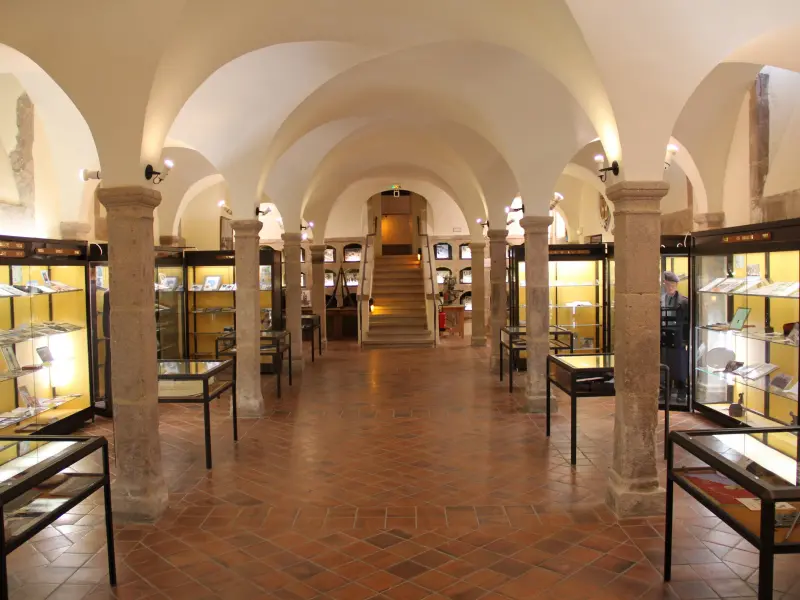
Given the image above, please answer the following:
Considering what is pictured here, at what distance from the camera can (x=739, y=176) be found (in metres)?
9.66

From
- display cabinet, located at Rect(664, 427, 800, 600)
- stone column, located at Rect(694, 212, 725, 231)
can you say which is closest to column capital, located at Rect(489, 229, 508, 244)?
stone column, located at Rect(694, 212, 725, 231)

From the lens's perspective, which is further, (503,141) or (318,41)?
(503,141)

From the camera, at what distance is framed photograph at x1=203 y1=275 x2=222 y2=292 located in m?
12.1

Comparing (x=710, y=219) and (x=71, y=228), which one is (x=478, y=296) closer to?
(x=710, y=219)

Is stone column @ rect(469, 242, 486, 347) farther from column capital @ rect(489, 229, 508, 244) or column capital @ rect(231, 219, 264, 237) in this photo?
column capital @ rect(231, 219, 264, 237)

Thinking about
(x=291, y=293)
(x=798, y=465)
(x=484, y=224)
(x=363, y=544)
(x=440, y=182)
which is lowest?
(x=363, y=544)

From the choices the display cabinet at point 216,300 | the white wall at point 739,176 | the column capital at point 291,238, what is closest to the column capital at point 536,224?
the white wall at point 739,176

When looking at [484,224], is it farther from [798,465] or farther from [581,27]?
[798,465]

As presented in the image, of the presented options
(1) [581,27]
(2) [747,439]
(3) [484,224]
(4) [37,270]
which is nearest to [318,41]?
(1) [581,27]

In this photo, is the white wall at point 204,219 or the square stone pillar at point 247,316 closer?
the square stone pillar at point 247,316

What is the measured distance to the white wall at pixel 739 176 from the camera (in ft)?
30.6

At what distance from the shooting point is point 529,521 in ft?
16.0

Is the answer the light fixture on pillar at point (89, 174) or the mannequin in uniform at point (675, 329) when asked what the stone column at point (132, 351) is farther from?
the mannequin in uniform at point (675, 329)

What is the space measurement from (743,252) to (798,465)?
4.11m
